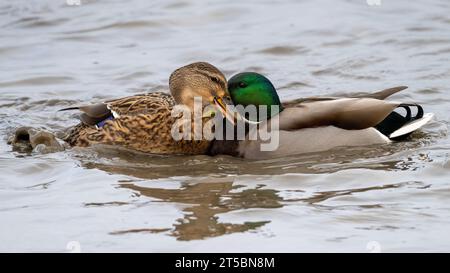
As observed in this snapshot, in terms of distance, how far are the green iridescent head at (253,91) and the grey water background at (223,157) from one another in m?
0.55

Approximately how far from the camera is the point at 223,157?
29.0 ft

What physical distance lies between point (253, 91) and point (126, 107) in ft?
4.02

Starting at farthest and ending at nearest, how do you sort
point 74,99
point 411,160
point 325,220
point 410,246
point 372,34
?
1. point 372,34
2. point 74,99
3. point 411,160
4. point 325,220
5. point 410,246

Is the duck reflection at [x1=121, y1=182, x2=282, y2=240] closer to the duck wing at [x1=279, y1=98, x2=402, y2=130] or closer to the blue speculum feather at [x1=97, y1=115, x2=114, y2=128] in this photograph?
the duck wing at [x1=279, y1=98, x2=402, y2=130]

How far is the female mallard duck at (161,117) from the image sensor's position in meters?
8.95

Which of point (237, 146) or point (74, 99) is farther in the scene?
point (74, 99)

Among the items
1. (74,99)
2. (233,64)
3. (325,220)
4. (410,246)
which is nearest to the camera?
(410,246)

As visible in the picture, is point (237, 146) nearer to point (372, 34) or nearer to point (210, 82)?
point (210, 82)

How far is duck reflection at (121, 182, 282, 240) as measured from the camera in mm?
6672

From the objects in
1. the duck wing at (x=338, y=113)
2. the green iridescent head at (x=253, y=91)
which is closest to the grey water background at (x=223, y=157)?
the duck wing at (x=338, y=113)

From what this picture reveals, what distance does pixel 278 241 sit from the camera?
641cm

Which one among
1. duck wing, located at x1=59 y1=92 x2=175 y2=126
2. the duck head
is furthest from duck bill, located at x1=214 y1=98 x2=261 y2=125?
duck wing, located at x1=59 y1=92 x2=175 y2=126

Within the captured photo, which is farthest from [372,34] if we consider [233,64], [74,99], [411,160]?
[411,160]

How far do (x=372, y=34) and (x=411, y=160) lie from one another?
5195mm
